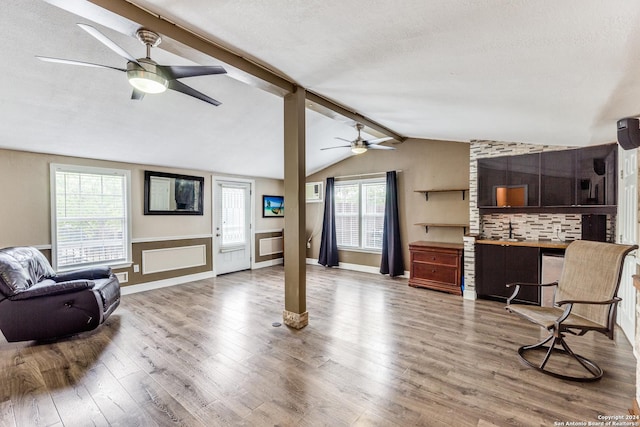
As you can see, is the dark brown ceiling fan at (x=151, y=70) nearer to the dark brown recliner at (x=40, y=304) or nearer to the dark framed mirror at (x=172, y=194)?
the dark brown recliner at (x=40, y=304)

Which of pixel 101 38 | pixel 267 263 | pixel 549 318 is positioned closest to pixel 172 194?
pixel 267 263

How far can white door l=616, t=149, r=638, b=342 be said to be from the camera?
2.79m

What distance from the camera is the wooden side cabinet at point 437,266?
467cm

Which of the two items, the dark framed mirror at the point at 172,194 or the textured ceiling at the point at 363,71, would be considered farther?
the dark framed mirror at the point at 172,194

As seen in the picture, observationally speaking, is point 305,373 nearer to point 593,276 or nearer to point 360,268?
point 593,276

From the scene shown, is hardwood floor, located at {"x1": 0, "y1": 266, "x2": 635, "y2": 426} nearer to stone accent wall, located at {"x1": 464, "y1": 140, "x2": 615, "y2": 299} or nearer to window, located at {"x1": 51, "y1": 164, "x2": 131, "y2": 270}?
stone accent wall, located at {"x1": 464, "y1": 140, "x2": 615, "y2": 299}

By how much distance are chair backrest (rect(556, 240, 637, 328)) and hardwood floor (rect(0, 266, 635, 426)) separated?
0.49m

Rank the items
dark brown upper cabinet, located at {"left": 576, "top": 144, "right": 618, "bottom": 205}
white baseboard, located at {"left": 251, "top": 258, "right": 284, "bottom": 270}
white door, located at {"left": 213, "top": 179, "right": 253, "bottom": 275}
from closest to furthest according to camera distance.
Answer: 1. dark brown upper cabinet, located at {"left": 576, "top": 144, "right": 618, "bottom": 205}
2. white door, located at {"left": 213, "top": 179, "right": 253, "bottom": 275}
3. white baseboard, located at {"left": 251, "top": 258, "right": 284, "bottom": 270}

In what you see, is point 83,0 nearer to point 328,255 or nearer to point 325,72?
point 325,72

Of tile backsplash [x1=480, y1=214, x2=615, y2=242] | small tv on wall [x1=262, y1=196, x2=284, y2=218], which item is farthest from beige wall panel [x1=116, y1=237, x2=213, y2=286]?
tile backsplash [x1=480, y1=214, x2=615, y2=242]

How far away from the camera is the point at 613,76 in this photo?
5.73 feet

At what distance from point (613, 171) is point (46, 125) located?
6.92m

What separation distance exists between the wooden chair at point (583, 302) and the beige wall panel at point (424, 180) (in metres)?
2.43

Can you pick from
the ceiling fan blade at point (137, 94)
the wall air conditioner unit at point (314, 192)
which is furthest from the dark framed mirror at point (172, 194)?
the ceiling fan blade at point (137, 94)
